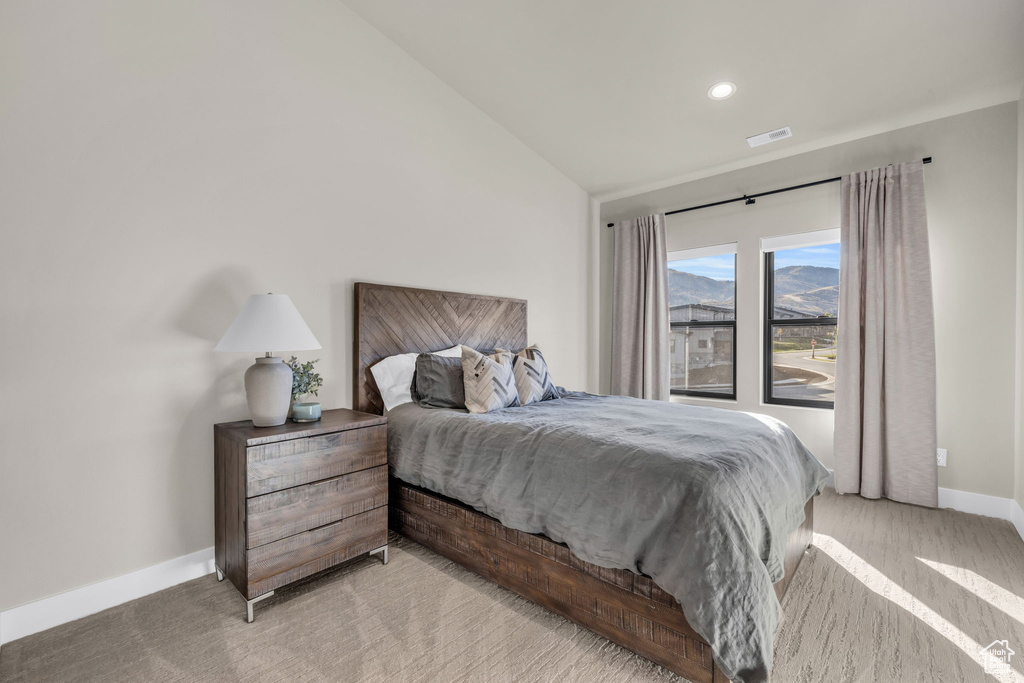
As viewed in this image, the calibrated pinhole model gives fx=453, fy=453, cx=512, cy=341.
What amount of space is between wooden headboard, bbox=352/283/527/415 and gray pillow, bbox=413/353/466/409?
253 mm

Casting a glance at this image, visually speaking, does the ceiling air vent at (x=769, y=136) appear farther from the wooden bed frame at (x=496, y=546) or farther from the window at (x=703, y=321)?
the wooden bed frame at (x=496, y=546)

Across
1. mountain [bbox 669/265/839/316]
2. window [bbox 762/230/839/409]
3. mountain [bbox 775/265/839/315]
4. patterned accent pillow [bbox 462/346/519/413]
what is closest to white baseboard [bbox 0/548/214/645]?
patterned accent pillow [bbox 462/346/519/413]

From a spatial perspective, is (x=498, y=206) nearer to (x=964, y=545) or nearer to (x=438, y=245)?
(x=438, y=245)

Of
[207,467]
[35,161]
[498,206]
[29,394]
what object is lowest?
[207,467]

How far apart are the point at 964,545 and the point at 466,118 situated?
4.05 m

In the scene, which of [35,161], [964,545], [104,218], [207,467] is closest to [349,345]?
[207,467]

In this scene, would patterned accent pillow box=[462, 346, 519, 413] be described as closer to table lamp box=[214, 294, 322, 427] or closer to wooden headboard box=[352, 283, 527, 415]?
wooden headboard box=[352, 283, 527, 415]

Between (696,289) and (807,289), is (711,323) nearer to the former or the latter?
(696,289)

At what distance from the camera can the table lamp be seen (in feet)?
6.09

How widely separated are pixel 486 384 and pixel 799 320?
113 inches

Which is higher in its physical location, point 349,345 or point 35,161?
point 35,161

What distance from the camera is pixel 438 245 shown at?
3.18 m

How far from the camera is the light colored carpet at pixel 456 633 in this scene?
1464mm
